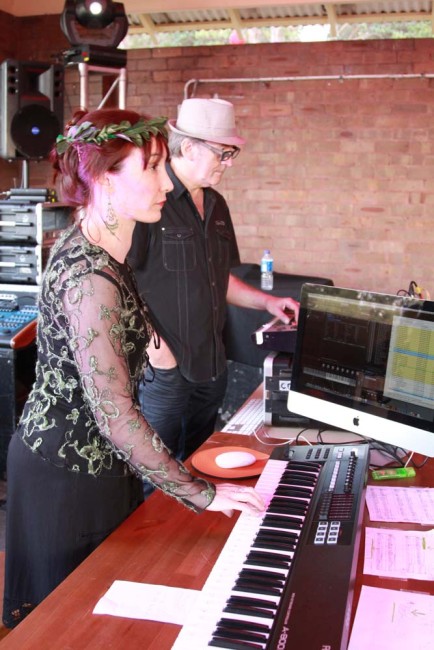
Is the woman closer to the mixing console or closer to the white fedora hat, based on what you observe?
the white fedora hat

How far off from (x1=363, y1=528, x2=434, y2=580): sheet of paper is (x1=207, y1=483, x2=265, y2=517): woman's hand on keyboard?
0.76 ft

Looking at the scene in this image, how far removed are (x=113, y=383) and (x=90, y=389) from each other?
4 cm

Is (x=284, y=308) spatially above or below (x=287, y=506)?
above

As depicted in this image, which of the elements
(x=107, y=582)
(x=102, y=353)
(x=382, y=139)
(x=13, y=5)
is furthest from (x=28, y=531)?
(x=13, y=5)

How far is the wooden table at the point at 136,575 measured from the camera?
120 centimetres

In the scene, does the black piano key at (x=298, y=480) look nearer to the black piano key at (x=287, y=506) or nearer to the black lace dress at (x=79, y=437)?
the black piano key at (x=287, y=506)

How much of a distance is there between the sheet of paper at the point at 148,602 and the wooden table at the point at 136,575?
2cm

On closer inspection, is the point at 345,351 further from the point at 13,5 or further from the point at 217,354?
the point at 13,5

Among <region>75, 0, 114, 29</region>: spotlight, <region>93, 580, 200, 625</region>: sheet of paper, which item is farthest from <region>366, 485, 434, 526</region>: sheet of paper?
<region>75, 0, 114, 29</region>: spotlight

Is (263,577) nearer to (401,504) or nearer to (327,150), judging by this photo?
(401,504)

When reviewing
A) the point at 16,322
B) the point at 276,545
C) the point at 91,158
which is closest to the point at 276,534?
the point at 276,545

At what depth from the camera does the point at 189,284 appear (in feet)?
8.63

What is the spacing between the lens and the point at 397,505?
1702 millimetres

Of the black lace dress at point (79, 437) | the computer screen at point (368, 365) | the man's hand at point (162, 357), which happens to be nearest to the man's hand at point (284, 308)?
the man's hand at point (162, 357)
